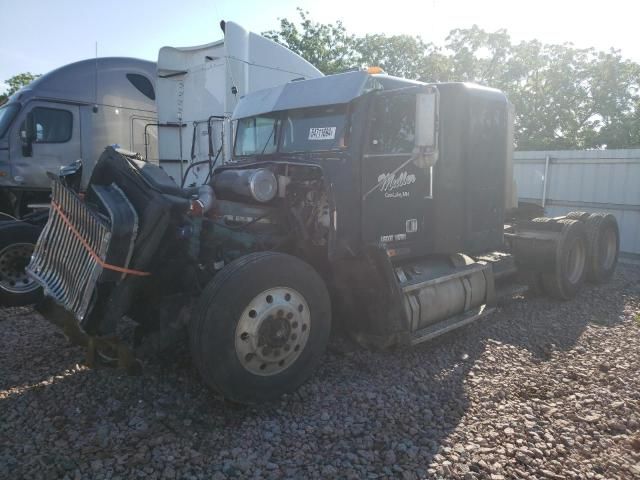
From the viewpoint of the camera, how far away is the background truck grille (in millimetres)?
3385

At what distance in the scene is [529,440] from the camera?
3.29m

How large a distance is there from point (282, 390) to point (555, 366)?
103 inches

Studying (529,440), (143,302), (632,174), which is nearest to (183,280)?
(143,302)

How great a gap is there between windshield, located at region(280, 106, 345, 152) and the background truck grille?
5.80ft

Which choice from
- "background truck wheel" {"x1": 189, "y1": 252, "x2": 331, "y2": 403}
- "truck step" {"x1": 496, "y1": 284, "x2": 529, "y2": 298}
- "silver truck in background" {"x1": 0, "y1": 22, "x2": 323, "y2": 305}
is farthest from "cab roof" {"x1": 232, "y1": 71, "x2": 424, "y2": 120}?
"truck step" {"x1": 496, "y1": 284, "x2": 529, "y2": 298}

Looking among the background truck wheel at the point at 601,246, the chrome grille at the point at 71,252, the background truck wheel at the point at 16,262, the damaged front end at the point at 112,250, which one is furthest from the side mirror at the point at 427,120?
the background truck wheel at the point at 16,262

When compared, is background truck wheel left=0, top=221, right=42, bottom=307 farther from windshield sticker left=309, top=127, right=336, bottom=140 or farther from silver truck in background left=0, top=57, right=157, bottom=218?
windshield sticker left=309, top=127, right=336, bottom=140

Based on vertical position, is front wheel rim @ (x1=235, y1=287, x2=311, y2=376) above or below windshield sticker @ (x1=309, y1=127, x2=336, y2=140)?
below

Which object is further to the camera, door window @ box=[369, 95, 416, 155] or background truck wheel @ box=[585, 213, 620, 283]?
background truck wheel @ box=[585, 213, 620, 283]

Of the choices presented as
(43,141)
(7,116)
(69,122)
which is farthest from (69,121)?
(7,116)

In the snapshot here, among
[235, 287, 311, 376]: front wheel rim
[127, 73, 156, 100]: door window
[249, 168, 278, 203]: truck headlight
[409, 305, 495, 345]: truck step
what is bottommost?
[409, 305, 495, 345]: truck step

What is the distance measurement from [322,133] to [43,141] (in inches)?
245

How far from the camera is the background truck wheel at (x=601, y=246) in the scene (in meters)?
7.62

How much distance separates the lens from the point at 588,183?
36.2 feet
